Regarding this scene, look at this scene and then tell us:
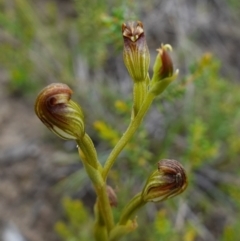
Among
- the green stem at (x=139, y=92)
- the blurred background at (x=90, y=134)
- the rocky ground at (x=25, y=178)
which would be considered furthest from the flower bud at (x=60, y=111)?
the rocky ground at (x=25, y=178)

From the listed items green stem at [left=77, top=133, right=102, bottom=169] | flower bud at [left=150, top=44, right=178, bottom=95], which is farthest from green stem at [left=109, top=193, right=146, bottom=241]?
flower bud at [left=150, top=44, right=178, bottom=95]

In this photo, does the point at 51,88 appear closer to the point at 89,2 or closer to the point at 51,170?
the point at 89,2

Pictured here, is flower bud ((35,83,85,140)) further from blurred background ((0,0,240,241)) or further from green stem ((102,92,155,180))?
blurred background ((0,0,240,241))

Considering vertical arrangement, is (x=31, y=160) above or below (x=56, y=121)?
below

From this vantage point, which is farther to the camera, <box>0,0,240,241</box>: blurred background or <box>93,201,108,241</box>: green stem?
<box>0,0,240,241</box>: blurred background

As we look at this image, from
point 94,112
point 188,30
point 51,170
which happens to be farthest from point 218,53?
point 51,170

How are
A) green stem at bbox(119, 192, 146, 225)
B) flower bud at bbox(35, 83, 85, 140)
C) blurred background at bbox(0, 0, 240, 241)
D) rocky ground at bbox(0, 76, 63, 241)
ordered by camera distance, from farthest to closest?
rocky ground at bbox(0, 76, 63, 241)
blurred background at bbox(0, 0, 240, 241)
green stem at bbox(119, 192, 146, 225)
flower bud at bbox(35, 83, 85, 140)
